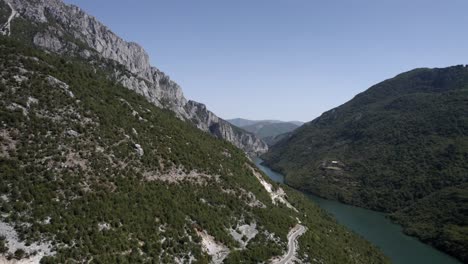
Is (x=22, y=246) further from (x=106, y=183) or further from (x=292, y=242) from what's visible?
(x=292, y=242)

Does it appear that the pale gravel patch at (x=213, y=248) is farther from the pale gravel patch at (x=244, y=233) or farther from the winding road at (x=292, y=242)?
the winding road at (x=292, y=242)

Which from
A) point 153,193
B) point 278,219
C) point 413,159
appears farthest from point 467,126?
point 153,193

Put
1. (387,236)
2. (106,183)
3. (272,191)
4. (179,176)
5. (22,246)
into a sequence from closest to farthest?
1. (22,246)
2. (106,183)
3. (179,176)
4. (272,191)
5. (387,236)

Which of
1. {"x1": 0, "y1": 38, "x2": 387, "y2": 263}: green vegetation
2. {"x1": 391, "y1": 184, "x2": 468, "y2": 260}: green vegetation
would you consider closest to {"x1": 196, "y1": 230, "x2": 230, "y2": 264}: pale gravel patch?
{"x1": 0, "y1": 38, "x2": 387, "y2": 263}: green vegetation

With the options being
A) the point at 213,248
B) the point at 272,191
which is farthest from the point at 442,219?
the point at 213,248

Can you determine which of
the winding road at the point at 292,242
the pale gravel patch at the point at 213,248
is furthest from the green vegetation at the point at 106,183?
the winding road at the point at 292,242

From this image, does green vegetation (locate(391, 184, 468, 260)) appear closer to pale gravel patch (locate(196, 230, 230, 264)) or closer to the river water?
the river water
